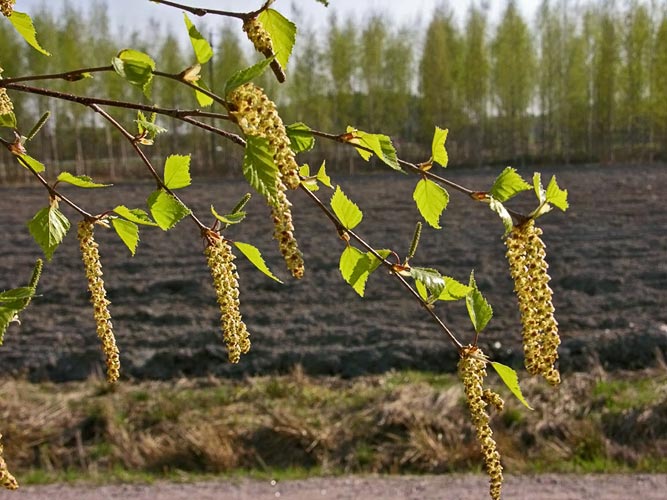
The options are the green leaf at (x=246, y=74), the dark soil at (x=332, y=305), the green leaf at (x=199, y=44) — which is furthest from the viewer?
the dark soil at (x=332, y=305)

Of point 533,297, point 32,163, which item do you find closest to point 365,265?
point 533,297

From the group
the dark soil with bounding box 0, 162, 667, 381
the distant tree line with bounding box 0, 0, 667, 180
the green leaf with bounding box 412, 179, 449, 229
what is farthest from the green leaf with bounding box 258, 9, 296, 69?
the distant tree line with bounding box 0, 0, 667, 180

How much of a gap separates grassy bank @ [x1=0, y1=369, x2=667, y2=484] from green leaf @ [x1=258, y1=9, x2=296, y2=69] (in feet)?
16.9

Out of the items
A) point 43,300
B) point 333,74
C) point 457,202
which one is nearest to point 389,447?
point 43,300

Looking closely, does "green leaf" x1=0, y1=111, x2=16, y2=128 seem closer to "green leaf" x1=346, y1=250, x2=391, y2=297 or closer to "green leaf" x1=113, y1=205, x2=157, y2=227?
"green leaf" x1=113, y1=205, x2=157, y2=227

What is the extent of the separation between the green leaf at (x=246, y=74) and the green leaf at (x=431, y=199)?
444 mm

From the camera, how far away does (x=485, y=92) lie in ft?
109

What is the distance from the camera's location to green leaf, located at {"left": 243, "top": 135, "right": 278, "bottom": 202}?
0.82 meters

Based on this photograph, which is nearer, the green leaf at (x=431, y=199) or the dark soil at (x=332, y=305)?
the green leaf at (x=431, y=199)

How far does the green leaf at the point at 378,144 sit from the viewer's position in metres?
1.04

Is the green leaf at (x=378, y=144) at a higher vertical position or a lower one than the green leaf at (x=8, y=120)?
lower

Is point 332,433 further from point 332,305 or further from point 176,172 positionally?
point 176,172

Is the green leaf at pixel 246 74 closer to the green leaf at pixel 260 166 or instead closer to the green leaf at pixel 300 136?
the green leaf at pixel 260 166

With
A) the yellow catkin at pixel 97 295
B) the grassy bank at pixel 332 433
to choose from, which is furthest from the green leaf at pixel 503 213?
the grassy bank at pixel 332 433
